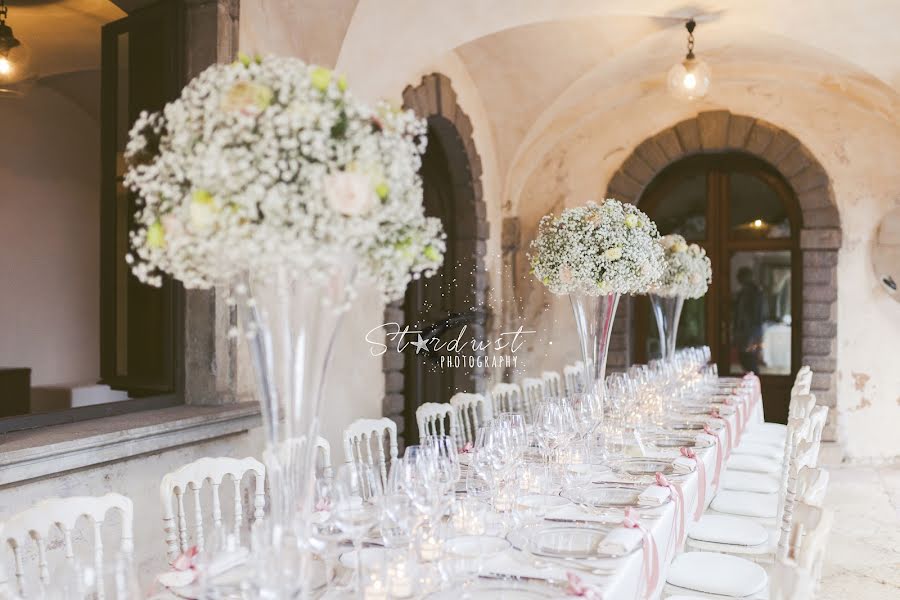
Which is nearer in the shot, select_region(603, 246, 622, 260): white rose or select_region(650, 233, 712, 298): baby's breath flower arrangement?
select_region(603, 246, 622, 260): white rose

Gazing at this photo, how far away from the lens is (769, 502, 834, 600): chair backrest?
67.2 inches

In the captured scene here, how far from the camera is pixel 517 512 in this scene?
2.18m

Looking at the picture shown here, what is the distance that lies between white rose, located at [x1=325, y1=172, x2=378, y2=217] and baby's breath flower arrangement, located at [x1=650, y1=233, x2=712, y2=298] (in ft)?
13.1

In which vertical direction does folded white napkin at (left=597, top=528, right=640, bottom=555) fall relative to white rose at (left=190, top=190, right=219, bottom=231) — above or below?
below

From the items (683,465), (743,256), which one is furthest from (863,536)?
(743,256)

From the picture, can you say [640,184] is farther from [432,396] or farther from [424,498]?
[424,498]

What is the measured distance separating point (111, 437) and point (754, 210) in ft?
20.3

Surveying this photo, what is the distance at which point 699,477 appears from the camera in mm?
3105

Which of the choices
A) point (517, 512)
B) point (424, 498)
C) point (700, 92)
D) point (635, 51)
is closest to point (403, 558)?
point (424, 498)

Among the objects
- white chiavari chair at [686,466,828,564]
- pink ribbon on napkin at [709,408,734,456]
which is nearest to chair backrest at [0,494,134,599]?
white chiavari chair at [686,466,828,564]

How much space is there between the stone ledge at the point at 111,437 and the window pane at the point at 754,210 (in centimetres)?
530

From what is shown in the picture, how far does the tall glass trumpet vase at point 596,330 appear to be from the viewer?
4.07 m

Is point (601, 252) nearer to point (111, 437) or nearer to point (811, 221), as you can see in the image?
point (111, 437)

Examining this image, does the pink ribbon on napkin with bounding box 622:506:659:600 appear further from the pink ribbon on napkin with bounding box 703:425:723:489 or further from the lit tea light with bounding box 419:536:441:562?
the pink ribbon on napkin with bounding box 703:425:723:489
